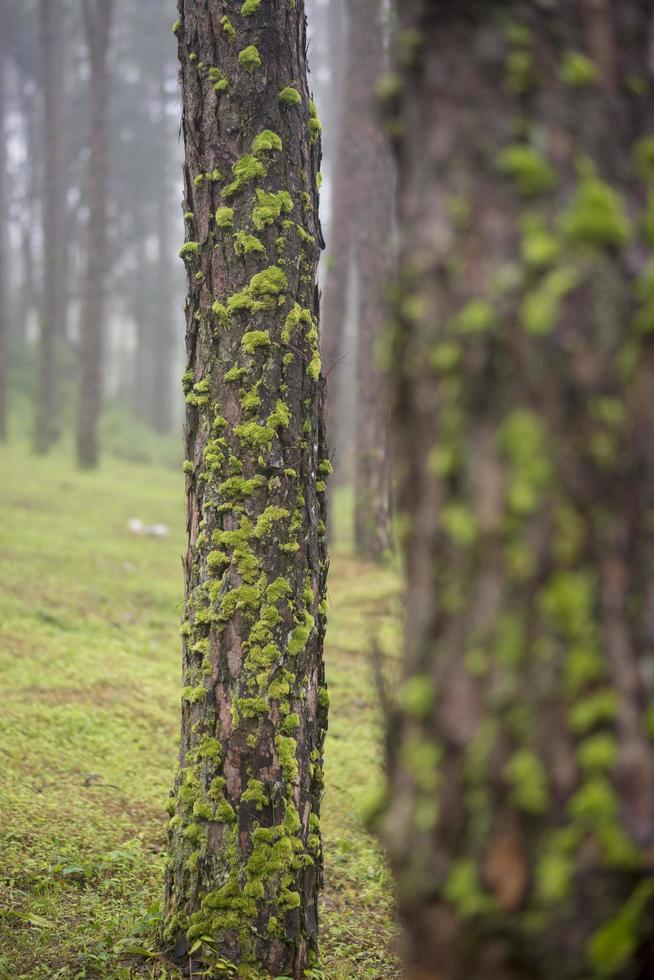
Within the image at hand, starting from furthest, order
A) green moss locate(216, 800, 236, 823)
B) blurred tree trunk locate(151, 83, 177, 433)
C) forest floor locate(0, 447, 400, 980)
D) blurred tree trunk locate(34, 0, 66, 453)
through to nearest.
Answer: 1. blurred tree trunk locate(151, 83, 177, 433)
2. blurred tree trunk locate(34, 0, 66, 453)
3. forest floor locate(0, 447, 400, 980)
4. green moss locate(216, 800, 236, 823)

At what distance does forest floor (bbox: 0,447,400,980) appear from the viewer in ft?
10.0

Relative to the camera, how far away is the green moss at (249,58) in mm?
2992

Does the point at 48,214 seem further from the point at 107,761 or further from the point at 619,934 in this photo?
the point at 619,934

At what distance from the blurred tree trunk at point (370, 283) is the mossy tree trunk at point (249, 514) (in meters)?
7.67

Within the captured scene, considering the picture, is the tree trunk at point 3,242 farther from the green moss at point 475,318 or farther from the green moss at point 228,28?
the green moss at point 475,318

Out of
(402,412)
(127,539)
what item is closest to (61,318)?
(127,539)

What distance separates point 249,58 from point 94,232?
13.4 metres

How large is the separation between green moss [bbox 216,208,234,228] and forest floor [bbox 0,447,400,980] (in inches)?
58.9

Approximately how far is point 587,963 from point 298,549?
6.14 ft

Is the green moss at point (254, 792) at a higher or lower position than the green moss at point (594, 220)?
lower

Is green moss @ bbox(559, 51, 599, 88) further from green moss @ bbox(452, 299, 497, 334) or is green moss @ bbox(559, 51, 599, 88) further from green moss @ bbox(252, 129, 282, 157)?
green moss @ bbox(252, 129, 282, 157)

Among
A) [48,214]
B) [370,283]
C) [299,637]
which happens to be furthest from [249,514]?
[48,214]

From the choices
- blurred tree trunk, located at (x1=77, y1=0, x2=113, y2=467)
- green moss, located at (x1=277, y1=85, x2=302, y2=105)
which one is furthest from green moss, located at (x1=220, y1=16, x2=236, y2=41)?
blurred tree trunk, located at (x1=77, y1=0, x2=113, y2=467)

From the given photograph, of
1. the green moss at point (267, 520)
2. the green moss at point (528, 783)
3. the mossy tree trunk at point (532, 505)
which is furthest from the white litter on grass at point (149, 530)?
the green moss at point (528, 783)
